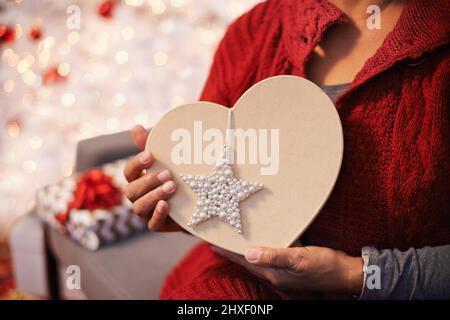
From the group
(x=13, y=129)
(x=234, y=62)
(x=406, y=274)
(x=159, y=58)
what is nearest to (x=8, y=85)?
(x=13, y=129)

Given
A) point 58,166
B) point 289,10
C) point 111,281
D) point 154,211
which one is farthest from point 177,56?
point 154,211

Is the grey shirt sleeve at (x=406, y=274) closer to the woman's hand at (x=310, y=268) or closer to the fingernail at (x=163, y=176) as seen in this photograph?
the woman's hand at (x=310, y=268)

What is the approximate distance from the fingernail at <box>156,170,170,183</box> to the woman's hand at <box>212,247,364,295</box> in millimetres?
156

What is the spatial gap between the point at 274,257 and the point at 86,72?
170 cm

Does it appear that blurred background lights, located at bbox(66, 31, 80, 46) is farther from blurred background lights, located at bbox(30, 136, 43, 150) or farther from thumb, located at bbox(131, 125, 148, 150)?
thumb, located at bbox(131, 125, 148, 150)

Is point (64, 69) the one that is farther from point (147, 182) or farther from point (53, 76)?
point (147, 182)

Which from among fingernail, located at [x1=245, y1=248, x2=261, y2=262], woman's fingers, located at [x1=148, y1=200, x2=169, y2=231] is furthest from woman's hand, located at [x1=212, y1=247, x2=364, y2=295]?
woman's fingers, located at [x1=148, y1=200, x2=169, y2=231]

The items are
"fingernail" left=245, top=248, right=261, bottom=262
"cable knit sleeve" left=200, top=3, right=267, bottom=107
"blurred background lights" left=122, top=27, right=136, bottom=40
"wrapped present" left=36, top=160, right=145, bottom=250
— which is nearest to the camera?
"fingernail" left=245, top=248, right=261, bottom=262

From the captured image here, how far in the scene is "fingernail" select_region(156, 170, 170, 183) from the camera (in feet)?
2.21

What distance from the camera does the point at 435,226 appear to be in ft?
2.33

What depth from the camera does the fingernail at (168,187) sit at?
2.21 feet

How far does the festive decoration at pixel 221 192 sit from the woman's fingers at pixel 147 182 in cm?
3

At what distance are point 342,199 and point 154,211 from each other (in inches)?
11.1

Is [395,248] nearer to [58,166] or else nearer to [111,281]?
[111,281]
